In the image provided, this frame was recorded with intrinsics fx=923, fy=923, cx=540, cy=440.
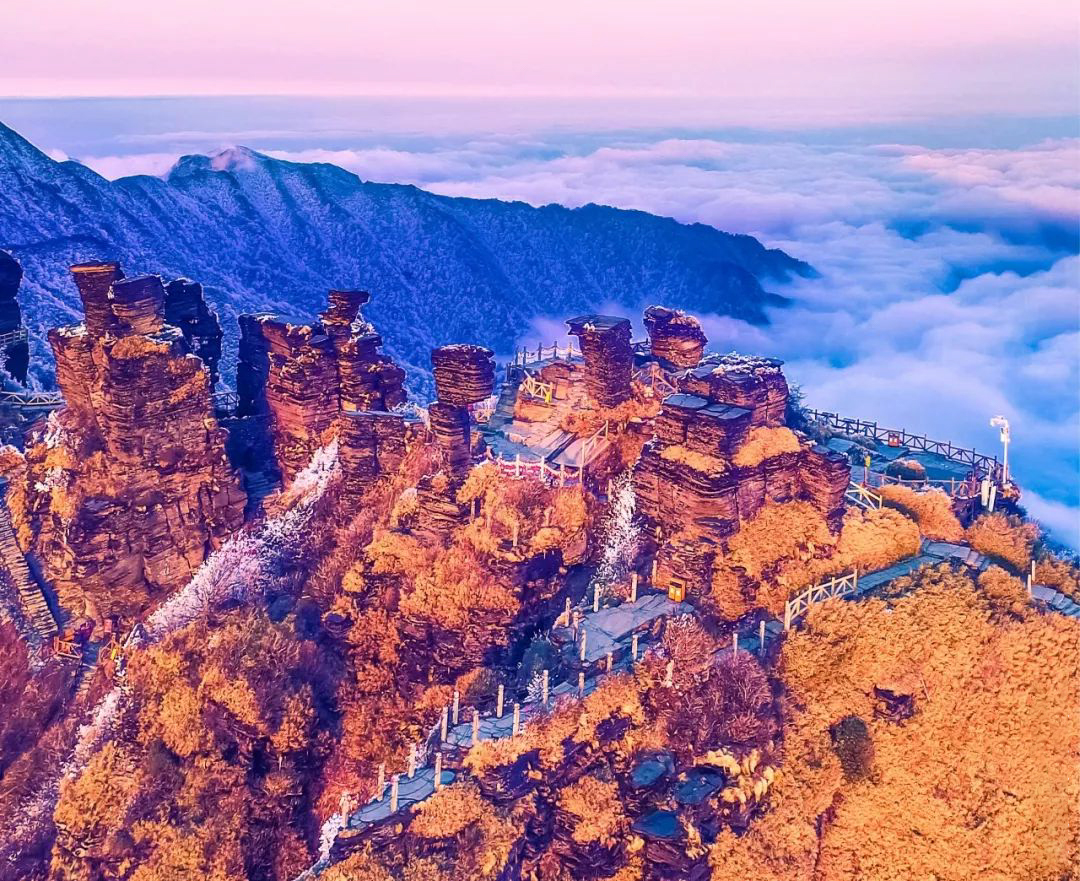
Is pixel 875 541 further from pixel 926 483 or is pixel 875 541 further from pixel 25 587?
pixel 25 587

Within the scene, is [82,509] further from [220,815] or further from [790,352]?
[790,352]

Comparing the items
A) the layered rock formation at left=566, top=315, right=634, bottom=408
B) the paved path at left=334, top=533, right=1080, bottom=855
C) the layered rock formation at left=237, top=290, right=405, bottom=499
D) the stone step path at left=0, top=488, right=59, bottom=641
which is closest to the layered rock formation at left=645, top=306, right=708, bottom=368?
the layered rock formation at left=566, top=315, right=634, bottom=408

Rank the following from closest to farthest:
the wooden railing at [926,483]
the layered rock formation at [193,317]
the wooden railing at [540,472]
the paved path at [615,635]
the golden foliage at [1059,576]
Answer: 1. the paved path at [615,635]
2. the golden foliage at [1059,576]
3. the wooden railing at [540,472]
4. the wooden railing at [926,483]
5. the layered rock formation at [193,317]

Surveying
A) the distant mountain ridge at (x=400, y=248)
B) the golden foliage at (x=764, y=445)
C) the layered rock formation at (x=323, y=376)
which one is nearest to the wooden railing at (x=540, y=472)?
the golden foliage at (x=764, y=445)

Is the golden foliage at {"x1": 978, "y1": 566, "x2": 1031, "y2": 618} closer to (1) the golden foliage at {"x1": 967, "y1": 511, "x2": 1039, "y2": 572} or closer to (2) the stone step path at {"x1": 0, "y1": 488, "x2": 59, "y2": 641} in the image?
(1) the golden foliage at {"x1": 967, "y1": 511, "x2": 1039, "y2": 572}

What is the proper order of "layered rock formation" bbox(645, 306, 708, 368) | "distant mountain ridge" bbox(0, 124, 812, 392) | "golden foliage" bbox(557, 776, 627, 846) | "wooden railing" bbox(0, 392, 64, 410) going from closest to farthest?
"golden foliage" bbox(557, 776, 627, 846) → "layered rock formation" bbox(645, 306, 708, 368) → "wooden railing" bbox(0, 392, 64, 410) → "distant mountain ridge" bbox(0, 124, 812, 392)

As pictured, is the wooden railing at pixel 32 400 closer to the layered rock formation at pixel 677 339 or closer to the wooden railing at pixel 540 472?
the wooden railing at pixel 540 472
